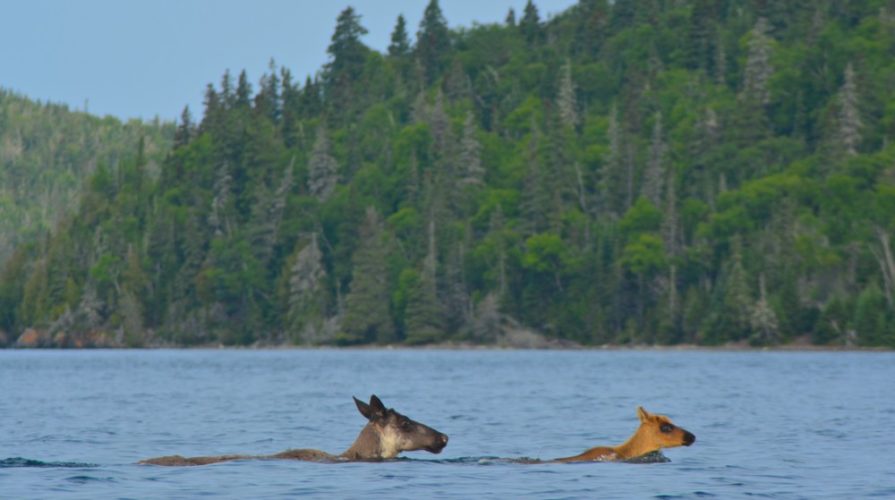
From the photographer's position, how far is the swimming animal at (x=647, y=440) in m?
25.3

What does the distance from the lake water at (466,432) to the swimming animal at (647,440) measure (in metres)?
0.24

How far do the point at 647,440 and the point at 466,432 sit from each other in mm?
14529

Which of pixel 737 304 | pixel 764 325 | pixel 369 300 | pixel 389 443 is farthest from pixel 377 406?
pixel 369 300

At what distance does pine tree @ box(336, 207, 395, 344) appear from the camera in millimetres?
181375

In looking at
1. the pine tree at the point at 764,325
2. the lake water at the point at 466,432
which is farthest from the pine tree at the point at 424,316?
the lake water at the point at 466,432

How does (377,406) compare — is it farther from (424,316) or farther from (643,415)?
(424,316)

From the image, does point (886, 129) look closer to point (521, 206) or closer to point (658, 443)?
Answer: point (521, 206)

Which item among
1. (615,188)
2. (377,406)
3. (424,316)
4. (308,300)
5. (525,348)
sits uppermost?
(615,188)

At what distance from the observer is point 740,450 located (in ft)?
111

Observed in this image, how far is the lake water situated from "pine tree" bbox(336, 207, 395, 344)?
3616 inches

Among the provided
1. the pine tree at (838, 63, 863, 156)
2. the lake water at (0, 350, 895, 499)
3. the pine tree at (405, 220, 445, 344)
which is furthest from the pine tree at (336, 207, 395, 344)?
the lake water at (0, 350, 895, 499)

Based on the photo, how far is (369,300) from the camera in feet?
601

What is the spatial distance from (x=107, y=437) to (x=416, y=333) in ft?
459

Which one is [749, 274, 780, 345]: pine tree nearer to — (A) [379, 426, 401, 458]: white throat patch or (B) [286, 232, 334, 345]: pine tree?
(B) [286, 232, 334, 345]: pine tree
